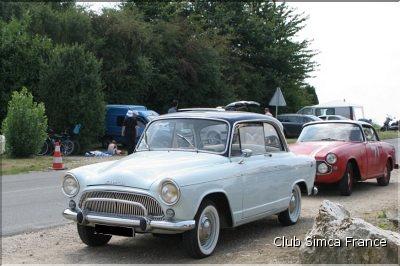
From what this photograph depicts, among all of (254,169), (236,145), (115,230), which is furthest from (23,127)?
(115,230)

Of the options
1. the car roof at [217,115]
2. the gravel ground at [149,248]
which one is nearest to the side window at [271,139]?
the car roof at [217,115]

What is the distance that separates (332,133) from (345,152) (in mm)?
1222

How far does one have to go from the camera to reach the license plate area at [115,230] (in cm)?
651

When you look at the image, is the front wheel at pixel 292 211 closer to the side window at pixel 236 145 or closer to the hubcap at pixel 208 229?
the side window at pixel 236 145

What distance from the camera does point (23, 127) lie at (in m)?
21.0

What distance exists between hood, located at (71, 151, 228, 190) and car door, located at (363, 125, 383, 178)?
248 inches

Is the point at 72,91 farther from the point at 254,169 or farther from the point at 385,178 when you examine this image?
the point at 254,169

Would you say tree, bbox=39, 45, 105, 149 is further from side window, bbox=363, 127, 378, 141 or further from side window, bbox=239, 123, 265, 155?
side window, bbox=239, 123, 265, 155

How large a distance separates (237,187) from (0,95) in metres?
19.6

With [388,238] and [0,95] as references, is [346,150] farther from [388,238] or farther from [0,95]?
[0,95]

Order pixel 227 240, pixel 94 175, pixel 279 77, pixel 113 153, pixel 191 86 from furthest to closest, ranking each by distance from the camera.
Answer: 1. pixel 279 77
2. pixel 191 86
3. pixel 113 153
4. pixel 227 240
5. pixel 94 175

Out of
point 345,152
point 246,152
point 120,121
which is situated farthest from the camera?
point 120,121

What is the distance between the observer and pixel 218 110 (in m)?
8.54

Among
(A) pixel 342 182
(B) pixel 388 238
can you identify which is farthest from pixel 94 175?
(A) pixel 342 182
